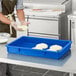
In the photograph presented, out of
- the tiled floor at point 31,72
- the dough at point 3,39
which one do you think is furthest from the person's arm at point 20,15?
the tiled floor at point 31,72

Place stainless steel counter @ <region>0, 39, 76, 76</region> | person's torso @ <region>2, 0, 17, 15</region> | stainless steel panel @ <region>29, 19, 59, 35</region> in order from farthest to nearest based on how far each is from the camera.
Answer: stainless steel panel @ <region>29, 19, 59, 35</region>, person's torso @ <region>2, 0, 17, 15</region>, stainless steel counter @ <region>0, 39, 76, 76</region>

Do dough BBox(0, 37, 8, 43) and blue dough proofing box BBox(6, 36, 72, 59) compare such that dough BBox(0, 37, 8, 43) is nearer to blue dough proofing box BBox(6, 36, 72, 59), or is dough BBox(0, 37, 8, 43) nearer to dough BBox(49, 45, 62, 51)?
blue dough proofing box BBox(6, 36, 72, 59)

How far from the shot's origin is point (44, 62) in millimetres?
2049

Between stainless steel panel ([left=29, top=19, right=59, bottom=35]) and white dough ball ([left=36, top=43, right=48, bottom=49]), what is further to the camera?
stainless steel panel ([left=29, top=19, right=59, bottom=35])

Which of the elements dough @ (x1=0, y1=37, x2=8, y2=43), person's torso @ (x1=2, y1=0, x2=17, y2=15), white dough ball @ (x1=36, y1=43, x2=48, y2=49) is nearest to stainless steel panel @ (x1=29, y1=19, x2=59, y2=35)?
person's torso @ (x1=2, y1=0, x2=17, y2=15)

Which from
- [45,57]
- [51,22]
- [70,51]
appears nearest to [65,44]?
[70,51]

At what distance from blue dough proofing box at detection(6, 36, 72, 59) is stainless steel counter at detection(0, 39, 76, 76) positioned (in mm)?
38

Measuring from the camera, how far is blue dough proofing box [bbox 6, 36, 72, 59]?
2.11 m

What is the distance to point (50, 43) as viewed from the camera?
7.77 feet

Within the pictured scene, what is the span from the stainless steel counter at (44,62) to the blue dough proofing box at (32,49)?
4cm

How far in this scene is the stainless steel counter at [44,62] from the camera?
77.4 inches

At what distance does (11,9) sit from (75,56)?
50.9 inches

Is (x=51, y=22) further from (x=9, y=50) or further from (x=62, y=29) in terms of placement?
(x=9, y=50)

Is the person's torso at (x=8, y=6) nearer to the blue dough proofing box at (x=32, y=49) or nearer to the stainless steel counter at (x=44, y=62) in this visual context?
the blue dough proofing box at (x=32, y=49)
